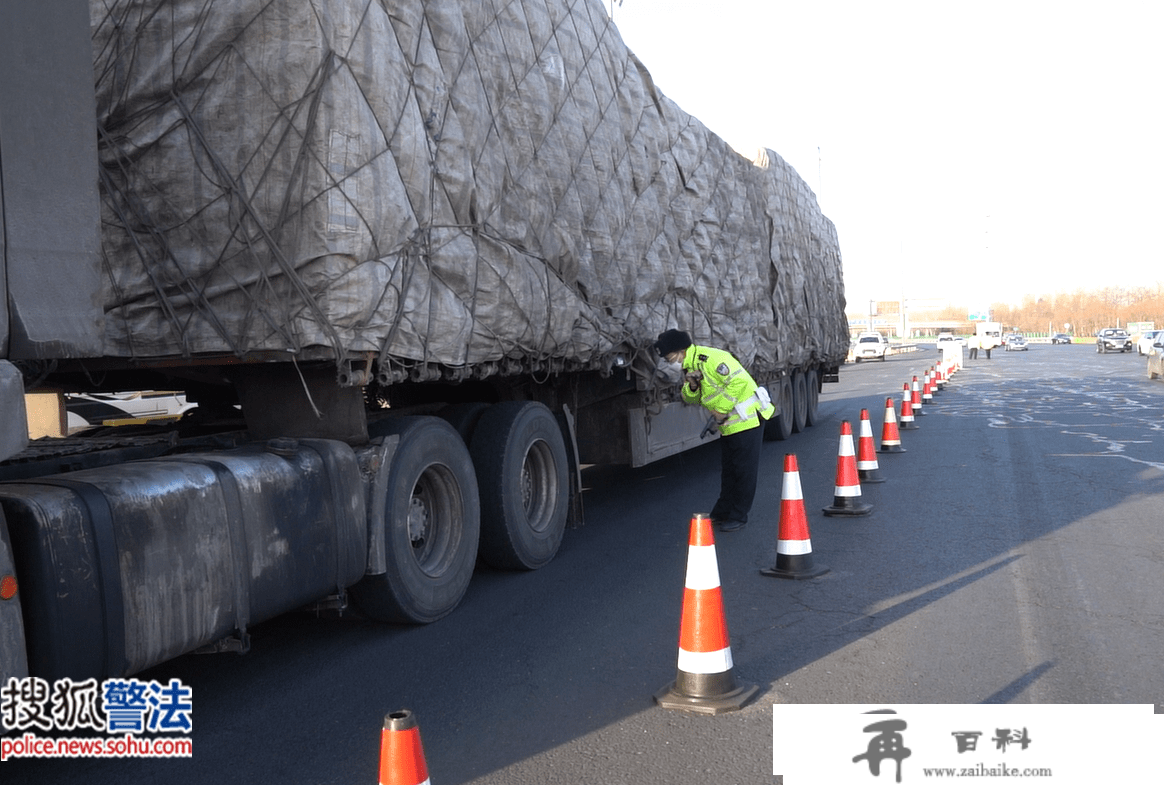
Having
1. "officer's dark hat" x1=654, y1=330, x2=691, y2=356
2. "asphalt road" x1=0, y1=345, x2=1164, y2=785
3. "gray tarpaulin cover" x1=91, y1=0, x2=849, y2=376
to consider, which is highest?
"gray tarpaulin cover" x1=91, y1=0, x2=849, y2=376

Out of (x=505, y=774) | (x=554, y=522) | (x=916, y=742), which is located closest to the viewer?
(x=916, y=742)

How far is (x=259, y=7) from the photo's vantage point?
5.05m

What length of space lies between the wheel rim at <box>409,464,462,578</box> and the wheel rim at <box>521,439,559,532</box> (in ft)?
3.89

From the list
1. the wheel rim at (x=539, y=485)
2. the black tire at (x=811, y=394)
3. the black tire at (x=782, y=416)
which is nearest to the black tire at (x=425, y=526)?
the wheel rim at (x=539, y=485)

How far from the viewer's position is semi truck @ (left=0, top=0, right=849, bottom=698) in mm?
3631

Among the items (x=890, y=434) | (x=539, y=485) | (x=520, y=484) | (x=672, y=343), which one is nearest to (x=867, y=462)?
(x=890, y=434)

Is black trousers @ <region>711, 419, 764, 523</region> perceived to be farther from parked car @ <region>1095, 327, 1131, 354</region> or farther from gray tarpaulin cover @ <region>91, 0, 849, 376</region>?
parked car @ <region>1095, 327, 1131, 354</region>

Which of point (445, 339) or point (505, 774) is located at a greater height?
point (445, 339)

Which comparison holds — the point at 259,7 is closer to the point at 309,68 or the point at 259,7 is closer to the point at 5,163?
the point at 309,68

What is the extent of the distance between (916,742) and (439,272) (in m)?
3.59

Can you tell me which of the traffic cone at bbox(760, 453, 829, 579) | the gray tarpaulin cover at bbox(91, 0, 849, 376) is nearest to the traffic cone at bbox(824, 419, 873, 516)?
the traffic cone at bbox(760, 453, 829, 579)

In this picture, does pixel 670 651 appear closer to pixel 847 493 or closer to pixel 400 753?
pixel 400 753

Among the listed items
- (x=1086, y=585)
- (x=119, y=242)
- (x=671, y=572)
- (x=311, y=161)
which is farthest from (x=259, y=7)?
(x=1086, y=585)

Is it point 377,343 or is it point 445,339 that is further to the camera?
point 445,339
